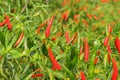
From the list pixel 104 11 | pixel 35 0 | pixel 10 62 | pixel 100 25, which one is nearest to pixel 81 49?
pixel 10 62

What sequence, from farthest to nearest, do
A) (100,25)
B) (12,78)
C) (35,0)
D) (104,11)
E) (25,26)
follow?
1. (104,11)
2. (100,25)
3. (35,0)
4. (25,26)
5. (12,78)

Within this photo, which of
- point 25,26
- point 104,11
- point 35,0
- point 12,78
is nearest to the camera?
point 12,78

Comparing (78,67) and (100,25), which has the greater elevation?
(78,67)

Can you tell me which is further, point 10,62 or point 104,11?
point 104,11

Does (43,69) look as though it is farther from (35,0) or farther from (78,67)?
(35,0)

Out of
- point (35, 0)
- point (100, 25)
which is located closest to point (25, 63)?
point (35, 0)

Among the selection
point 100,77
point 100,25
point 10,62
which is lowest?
point 100,25

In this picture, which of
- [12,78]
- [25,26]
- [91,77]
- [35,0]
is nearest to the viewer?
[91,77]

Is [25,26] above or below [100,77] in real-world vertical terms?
above

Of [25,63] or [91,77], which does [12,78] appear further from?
[91,77]
